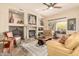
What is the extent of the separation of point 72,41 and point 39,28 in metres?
0.60

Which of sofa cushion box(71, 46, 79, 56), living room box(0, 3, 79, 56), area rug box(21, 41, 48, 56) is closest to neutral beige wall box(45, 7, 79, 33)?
living room box(0, 3, 79, 56)

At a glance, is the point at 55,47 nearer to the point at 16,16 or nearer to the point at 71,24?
the point at 71,24

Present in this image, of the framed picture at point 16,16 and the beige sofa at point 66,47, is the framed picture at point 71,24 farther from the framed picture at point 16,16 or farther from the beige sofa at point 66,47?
the framed picture at point 16,16

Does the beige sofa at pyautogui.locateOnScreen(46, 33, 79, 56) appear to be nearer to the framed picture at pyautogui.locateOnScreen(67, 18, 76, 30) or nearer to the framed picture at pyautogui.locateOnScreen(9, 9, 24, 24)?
the framed picture at pyautogui.locateOnScreen(67, 18, 76, 30)

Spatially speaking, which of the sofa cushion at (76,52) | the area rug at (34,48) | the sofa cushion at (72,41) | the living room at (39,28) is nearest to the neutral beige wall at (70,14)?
the living room at (39,28)

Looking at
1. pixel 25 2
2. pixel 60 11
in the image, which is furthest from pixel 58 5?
pixel 25 2

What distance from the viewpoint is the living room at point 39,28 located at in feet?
7.22

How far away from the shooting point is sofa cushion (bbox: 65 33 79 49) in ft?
7.04

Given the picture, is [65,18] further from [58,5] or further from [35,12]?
[35,12]

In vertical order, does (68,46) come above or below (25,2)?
below

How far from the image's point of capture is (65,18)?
2268 millimetres

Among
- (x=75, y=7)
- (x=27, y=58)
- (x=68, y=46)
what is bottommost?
(x=27, y=58)

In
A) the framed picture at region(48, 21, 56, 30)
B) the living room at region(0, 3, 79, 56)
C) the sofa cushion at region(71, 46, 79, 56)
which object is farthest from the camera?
the framed picture at region(48, 21, 56, 30)

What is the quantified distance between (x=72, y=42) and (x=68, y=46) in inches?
3.8
